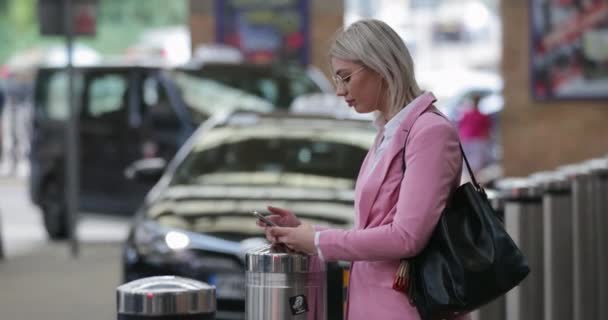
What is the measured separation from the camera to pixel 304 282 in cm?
450

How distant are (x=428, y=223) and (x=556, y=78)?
15.8 meters

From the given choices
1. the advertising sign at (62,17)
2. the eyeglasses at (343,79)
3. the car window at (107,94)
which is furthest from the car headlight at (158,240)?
the car window at (107,94)

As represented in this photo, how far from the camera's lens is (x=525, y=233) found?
269 inches

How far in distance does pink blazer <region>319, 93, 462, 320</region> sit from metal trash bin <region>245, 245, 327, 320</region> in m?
0.14

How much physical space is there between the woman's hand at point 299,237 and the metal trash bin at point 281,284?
0.23ft

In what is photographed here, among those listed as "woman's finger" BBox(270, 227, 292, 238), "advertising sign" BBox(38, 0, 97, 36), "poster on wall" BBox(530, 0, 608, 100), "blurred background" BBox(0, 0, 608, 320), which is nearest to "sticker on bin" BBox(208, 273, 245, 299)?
"blurred background" BBox(0, 0, 608, 320)

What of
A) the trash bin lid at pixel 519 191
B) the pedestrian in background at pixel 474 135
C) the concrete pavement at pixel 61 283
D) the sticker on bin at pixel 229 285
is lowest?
the concrete pavement at pixel 61 283

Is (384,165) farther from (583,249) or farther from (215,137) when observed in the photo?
(215,137)

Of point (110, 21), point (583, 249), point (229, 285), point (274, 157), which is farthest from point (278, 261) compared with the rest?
point (110, 21)

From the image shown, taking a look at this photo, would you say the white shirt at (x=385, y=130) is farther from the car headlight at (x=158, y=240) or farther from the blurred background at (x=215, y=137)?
the car headlight at (x=158, y=240)

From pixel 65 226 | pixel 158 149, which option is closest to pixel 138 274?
pixel 158 149

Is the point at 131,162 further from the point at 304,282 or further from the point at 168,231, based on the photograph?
the point at 304,282

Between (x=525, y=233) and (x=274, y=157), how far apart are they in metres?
3.33

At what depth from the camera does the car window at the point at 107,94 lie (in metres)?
17.4
